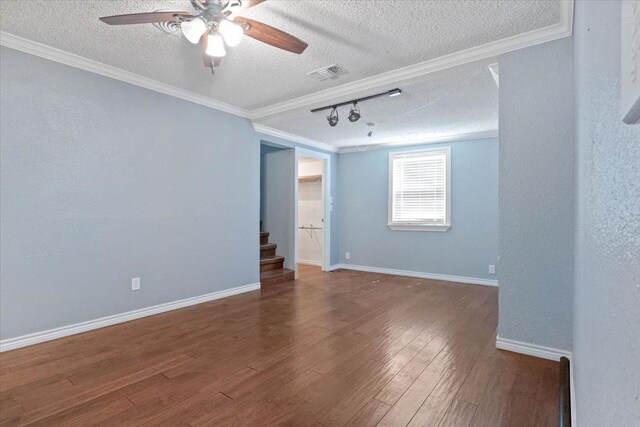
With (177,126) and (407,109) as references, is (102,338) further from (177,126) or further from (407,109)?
(407,109)

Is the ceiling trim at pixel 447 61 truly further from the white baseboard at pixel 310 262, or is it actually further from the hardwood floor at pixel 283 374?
the white baseboard at pixel 310 262

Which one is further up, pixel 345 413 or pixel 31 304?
pixel 31 304

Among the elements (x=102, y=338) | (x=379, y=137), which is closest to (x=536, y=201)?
(x=379, y=137)

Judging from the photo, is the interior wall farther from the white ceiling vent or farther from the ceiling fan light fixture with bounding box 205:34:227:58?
the ceiling fan light fixture with bounding box 205:34:227:58

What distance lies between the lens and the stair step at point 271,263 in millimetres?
5168

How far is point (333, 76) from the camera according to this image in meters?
3.23

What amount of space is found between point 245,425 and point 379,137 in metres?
4.74

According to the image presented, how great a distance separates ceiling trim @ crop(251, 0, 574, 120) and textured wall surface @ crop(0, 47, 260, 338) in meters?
1.23

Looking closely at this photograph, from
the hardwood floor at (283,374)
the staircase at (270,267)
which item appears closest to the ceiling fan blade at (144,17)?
the hardwood floor at (283,374)

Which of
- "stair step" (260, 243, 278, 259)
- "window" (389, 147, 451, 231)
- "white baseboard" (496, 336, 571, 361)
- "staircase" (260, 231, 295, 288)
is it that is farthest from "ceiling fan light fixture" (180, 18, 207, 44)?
"window" (389, 147, 451, 231)

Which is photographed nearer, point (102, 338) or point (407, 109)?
point (102, 338)

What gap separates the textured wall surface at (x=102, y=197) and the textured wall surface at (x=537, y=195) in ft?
10.5

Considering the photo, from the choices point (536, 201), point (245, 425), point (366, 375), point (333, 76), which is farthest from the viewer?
point (333, 76)

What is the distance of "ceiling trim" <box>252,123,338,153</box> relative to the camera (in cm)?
477
